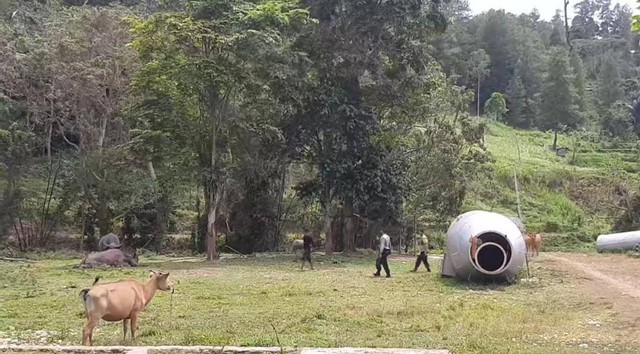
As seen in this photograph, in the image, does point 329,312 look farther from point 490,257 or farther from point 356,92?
point 356,92

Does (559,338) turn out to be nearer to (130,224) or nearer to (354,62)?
(354,62)

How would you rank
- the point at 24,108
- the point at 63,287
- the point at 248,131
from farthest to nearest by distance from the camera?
the point at 24,108 → the point at 248,131 → the point at 63,287

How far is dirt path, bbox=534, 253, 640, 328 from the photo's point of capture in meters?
14.7

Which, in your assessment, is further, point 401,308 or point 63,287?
point 63,287

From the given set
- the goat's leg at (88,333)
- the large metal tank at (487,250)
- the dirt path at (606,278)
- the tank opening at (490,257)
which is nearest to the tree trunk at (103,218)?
the large metal tank at (487,250)

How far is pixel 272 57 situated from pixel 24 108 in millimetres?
12082

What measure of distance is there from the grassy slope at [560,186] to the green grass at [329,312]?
61.1 ft

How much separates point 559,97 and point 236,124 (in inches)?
1667

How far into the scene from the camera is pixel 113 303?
33.3 feet

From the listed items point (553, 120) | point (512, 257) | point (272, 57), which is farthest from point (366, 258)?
point (553, 120)

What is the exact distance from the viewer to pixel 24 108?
31.8 m

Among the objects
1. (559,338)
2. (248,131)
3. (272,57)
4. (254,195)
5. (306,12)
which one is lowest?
(559,338)

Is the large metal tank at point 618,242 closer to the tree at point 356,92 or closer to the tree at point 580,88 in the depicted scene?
the tree at point 356,92

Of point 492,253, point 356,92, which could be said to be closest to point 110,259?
point 492,253
